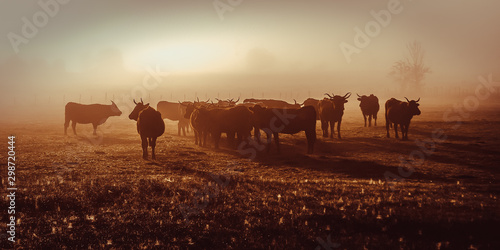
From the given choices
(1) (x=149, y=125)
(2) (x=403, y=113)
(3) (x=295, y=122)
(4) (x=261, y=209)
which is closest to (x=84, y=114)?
(1) (x=149, y=125)

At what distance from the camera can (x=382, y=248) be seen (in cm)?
534

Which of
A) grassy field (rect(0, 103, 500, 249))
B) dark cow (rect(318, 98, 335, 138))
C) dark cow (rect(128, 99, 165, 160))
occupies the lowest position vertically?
grassy field (rect(0, 103, 500, 249))

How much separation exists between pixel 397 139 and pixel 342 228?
1887 cm

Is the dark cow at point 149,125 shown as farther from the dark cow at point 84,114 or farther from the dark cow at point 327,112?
the dark cow at point 84,114

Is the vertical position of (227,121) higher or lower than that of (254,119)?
lower

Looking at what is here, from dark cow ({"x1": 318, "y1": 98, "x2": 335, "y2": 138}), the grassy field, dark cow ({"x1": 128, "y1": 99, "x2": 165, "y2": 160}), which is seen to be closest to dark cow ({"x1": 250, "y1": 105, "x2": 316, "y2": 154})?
the grassy field

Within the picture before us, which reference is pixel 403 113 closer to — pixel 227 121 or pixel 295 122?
pixel 295 122

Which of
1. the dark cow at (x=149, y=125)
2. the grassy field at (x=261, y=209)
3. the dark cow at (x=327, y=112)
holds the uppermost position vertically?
the dark cow at (x=327, y=112)

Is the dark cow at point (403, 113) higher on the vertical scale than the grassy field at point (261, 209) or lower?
higher

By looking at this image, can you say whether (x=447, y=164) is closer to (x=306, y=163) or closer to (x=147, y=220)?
(x=306, y=163)

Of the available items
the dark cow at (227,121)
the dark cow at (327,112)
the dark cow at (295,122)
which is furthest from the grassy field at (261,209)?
the dark cow at (327,112)

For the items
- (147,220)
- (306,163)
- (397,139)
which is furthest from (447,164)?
(147,220)

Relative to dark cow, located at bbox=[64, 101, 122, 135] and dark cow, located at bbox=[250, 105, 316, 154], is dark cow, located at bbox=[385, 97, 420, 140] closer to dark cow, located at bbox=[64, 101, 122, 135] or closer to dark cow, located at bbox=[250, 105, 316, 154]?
dark cow, located at bbox=[250, 105, 316, 154]

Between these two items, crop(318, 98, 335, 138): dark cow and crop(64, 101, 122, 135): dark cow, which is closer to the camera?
crop(318, 98, 335, 138): dark cow
